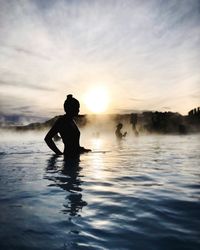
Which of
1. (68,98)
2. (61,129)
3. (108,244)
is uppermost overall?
(68,98)

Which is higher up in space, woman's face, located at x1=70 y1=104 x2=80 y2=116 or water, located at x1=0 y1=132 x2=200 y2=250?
woman's face, located at x1=70 y1=104 x2=80 y2=116

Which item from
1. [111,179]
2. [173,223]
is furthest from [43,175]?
[173,223]

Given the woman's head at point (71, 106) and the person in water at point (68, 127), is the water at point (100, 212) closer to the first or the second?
the person in water at point (68, 127)

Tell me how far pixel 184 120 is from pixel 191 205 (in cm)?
5996

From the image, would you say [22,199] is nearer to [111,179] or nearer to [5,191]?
[5,191]

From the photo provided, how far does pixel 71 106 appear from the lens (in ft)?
26.6

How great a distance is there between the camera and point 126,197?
3705 mm

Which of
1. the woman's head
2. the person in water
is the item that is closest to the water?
the person in water

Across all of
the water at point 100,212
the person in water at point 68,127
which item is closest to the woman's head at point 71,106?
the person in water at point 68,127

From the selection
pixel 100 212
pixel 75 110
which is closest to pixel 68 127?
pixel 75 110

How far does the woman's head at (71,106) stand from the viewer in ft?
26.5

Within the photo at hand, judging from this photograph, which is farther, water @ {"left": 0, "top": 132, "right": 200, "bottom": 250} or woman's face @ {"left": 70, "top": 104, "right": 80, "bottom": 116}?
woman's face @ {"left": 70, "top": 104, "right": 80, "bottom": 116}

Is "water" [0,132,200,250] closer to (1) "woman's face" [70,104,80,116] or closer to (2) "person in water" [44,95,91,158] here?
(2) "person in water" [44,95,91,158]

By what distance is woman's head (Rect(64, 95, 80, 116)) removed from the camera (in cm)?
808
